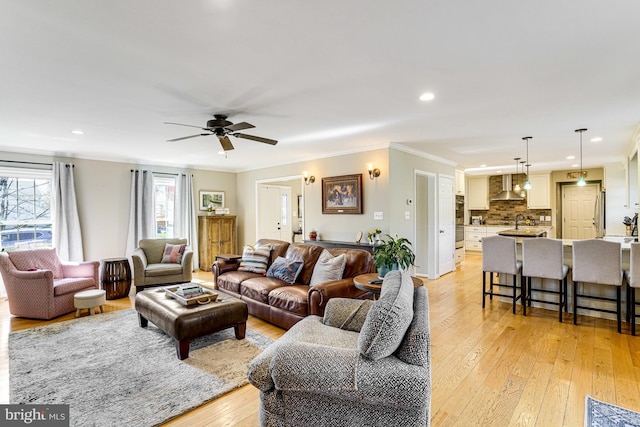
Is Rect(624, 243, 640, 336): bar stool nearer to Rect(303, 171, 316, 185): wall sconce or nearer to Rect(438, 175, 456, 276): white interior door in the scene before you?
Rect(438, 175, 456, 276): white interior door

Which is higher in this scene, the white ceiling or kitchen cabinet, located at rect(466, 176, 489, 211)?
the white ceiling

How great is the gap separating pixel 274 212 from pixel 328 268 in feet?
15.7

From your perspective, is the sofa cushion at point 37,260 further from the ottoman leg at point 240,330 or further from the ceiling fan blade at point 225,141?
the ceiling fan blade at point 225,141

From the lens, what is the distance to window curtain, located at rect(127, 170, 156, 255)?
6.52 metres

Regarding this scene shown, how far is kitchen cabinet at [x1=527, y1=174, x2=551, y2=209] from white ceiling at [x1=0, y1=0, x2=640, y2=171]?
472 cm

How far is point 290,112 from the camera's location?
11.6ft

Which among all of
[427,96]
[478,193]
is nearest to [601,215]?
[478,193]

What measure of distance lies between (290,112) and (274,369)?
8.81 feet

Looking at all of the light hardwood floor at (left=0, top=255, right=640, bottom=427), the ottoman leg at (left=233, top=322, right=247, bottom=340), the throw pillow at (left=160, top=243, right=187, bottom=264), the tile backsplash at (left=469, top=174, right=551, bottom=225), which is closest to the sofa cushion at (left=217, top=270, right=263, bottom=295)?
the light hardwood floor at (left=0, top=255, right=640, bottom=427)

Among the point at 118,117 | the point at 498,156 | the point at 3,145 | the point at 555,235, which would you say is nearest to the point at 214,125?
the point at 118,117

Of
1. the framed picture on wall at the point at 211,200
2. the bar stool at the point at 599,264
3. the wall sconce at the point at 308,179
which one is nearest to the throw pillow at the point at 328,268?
the wall sconce at the point at 308,179

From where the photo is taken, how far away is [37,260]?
462 cm

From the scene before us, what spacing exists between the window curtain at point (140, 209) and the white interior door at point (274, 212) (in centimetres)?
237

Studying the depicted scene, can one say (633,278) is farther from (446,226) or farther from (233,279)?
(233,279)
